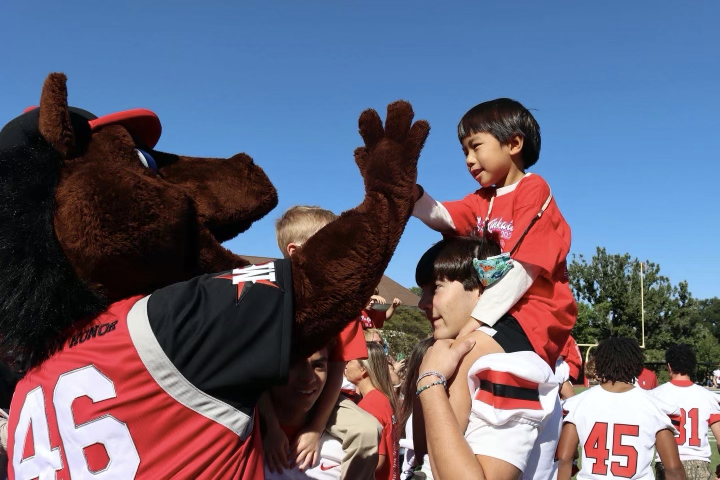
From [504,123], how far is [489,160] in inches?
6.8

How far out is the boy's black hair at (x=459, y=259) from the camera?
2473 millimetres

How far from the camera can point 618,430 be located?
17.1 ft

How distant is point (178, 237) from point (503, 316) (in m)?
1.32

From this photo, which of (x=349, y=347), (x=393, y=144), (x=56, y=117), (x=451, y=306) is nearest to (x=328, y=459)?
(x=349, y=347)

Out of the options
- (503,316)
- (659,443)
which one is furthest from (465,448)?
(659,443)

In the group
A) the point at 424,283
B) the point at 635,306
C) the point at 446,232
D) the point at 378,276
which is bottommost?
the point at 378,276

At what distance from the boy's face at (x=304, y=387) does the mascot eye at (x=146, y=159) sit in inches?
39.0

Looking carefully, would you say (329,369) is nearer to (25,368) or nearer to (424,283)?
(424,283)

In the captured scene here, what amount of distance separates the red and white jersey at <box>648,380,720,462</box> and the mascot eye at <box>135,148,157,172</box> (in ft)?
23.2

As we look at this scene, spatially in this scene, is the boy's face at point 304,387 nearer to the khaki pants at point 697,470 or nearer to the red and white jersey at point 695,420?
the red and white jersey at point 695,420

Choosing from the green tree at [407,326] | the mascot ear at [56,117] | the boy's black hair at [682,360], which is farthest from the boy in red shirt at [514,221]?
the green tree at [407,326]

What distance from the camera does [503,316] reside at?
94.0 inches

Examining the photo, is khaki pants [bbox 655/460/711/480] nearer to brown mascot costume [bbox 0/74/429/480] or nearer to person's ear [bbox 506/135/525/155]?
person's ear [bbox 506/135/525/155]

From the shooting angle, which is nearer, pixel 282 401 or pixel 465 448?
pixel 465 448
